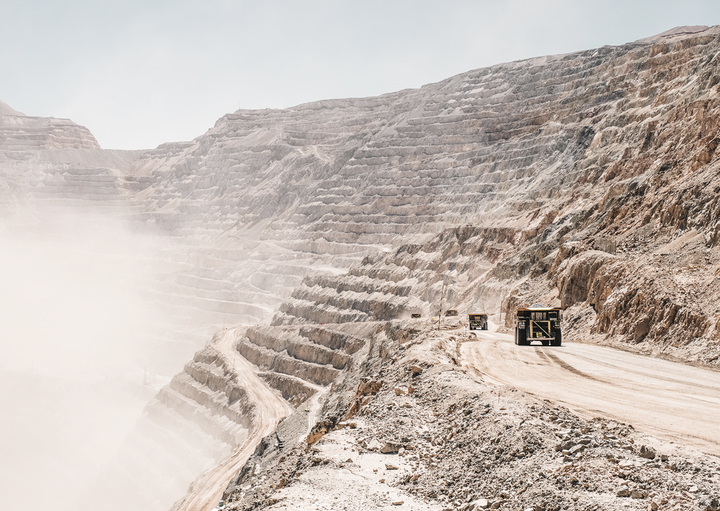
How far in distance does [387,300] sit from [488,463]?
187 feet

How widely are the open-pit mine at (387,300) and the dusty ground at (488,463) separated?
0.05 meters

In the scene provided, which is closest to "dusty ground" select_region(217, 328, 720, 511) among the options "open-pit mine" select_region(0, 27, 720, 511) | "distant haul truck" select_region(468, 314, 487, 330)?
"open-pit mine" select_region(0, 27, 720, 511)

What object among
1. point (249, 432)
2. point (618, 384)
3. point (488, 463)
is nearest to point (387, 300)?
point (249, 432)

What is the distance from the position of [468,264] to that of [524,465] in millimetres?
56910

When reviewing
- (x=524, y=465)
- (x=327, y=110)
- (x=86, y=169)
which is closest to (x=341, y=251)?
(x=327, y=110)

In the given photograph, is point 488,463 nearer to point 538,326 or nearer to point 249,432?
point 538,326

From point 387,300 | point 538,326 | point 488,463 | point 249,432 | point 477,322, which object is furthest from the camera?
point 387,300

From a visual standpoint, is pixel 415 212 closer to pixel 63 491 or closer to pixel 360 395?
pixel 63 491

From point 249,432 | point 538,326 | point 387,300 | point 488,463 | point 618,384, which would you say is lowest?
point 249,432

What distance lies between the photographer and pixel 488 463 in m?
10.7

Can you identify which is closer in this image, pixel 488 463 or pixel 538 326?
pixel 488 463

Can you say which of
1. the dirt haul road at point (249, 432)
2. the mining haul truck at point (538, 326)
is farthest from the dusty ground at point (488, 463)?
the dirt haul road at point (249, 432)

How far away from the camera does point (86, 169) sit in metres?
183

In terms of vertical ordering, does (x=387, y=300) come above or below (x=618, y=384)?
below
